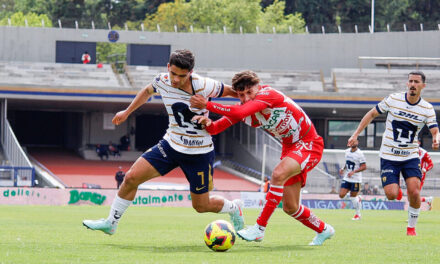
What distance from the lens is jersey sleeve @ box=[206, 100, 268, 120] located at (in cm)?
962

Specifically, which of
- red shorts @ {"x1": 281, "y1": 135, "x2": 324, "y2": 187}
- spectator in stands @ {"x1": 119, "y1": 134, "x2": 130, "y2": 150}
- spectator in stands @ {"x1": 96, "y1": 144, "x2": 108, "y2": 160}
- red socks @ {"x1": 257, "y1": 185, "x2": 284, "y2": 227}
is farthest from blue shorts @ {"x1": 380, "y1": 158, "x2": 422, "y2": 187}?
spectator in stands @ {"x1": 119, "y1": 134, "x2": 130, "y2": 150}

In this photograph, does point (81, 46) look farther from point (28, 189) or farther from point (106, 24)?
point (28, 189)

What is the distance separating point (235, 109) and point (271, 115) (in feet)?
2.28

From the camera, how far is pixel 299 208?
10.5 meters

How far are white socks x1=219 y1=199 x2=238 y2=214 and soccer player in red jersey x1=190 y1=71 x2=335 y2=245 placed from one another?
0.72 meters

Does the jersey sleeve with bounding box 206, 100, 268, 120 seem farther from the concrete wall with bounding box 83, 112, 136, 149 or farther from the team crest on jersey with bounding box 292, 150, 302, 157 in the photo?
the concrete wall with bounding box 83, 112, 136, 149

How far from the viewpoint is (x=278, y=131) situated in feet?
34.3

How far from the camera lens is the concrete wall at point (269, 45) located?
179ft

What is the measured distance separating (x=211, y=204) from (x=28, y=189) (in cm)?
2141

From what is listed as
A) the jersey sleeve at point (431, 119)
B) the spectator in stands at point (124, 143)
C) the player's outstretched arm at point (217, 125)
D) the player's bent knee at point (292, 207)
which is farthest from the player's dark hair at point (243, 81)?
the spectator in stands at point (124, 143)

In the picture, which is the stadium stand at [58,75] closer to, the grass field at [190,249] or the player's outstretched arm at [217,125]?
the grass field at [190,249]

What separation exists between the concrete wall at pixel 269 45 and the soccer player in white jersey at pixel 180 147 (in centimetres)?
4466

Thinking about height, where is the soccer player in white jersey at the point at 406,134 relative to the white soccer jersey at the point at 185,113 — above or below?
below

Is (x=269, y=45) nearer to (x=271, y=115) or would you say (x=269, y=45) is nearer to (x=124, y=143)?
(x=124, y=143)
